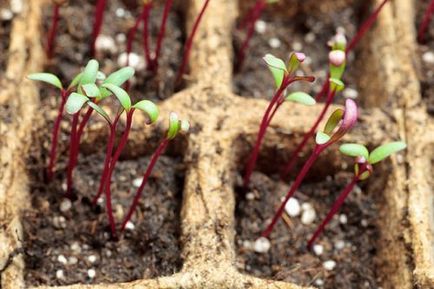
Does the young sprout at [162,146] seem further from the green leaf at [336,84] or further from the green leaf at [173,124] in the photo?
the green leaf at [336,84]

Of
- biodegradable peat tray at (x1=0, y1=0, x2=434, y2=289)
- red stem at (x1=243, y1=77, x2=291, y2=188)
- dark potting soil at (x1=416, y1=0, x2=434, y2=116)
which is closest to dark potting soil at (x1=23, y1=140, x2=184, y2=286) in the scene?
biodegradable peat tray at (x1=0, y1=0, x2=434, y2=289)

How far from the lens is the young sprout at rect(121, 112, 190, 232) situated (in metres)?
1.63

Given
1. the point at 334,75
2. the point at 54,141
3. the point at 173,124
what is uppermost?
the point at 334,75

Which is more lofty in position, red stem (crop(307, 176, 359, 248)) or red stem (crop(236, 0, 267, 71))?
red stem (crop(236, 0, 267, 71))

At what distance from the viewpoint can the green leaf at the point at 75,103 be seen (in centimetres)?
150

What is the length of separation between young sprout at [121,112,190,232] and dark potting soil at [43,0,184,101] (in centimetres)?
36

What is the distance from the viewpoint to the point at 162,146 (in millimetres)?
1721

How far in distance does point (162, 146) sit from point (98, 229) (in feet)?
0.97

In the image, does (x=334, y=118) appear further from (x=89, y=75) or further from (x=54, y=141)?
(x=54, y=141)

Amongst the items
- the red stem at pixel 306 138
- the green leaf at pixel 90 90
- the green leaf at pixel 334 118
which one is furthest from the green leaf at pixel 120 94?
the red stem at pixel 306 138

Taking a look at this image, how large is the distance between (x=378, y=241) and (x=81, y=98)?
33.8 inches

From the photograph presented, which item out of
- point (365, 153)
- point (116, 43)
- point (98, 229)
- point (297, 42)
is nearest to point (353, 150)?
point (365, 153)

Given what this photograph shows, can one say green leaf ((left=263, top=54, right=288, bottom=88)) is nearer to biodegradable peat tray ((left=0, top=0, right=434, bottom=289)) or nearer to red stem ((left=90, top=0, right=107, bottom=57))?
biodegradable peat tray ((left=0, top=0, right=434, bottom=289))

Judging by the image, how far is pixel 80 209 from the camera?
188cm
